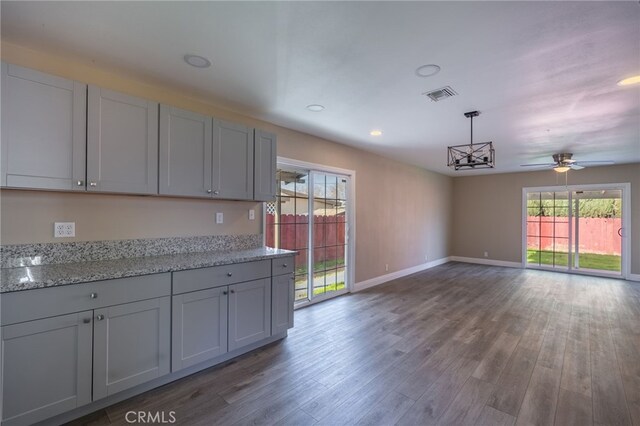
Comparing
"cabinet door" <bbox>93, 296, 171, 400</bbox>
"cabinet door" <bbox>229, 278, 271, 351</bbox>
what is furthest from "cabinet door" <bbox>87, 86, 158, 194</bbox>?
"cabinet door" <bbox>229, 278, 271, 351</bbox>

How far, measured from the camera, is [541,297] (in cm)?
493

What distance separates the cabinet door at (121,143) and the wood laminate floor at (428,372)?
5.43 ft

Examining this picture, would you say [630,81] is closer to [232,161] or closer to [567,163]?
[567,163]

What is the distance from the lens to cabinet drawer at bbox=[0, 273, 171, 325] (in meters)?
1.67

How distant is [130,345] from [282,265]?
1.44m

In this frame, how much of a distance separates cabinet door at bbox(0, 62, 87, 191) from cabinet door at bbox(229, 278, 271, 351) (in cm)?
151

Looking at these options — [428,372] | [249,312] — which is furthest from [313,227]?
[428,372]

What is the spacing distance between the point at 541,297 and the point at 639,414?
3.24 meters

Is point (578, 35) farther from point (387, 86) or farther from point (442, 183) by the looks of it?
point (442, 183)

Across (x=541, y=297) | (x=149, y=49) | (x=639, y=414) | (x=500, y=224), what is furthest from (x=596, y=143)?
(x=149, y=49)

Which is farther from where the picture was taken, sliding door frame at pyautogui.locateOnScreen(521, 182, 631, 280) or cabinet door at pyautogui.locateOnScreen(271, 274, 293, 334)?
sliding door frame at pyautogui.locateOnScreen(521, 182, 631, 280)

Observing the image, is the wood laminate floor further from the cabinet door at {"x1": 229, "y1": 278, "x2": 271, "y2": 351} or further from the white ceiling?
the white ceiling

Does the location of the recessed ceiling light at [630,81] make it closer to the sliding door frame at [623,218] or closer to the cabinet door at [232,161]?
the cabinet door at [232,161]

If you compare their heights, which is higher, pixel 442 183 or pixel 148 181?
pixel 442 183
